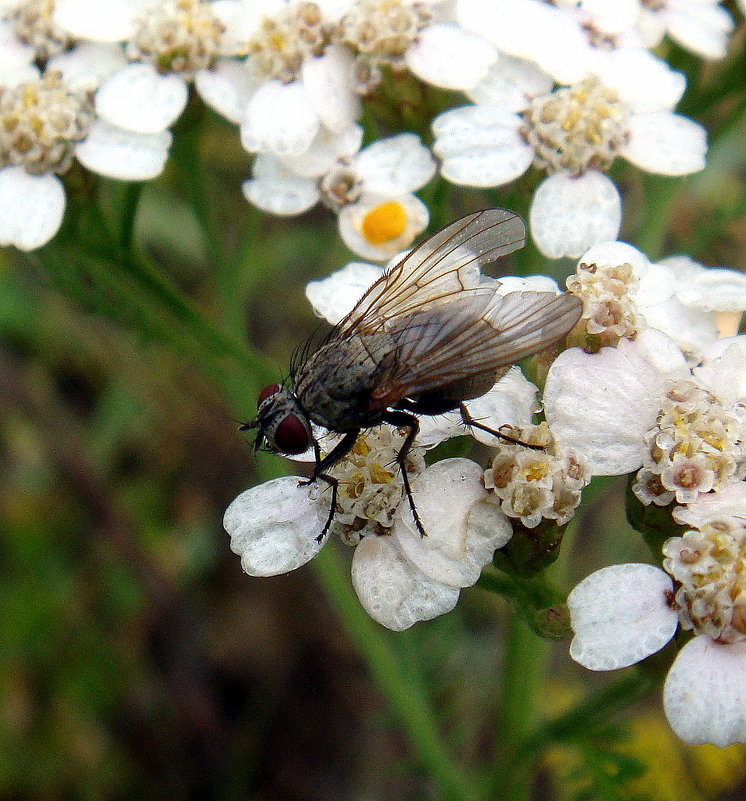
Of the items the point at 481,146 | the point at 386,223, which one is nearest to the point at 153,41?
the point at 386,223

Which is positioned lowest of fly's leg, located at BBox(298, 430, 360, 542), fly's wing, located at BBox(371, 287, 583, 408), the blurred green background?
the blurred green background

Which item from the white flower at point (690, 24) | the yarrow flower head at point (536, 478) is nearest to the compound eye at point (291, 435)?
the yarrow flower head at point (536, 478)

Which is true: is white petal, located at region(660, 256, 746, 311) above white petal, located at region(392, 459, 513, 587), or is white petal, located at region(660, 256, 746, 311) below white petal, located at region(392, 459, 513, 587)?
below

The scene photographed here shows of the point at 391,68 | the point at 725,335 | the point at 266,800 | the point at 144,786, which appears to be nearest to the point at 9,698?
the point at 144,786

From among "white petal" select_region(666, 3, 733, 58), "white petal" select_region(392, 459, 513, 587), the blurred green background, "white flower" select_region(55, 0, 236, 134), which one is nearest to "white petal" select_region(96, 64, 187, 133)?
"white flower" select_region(55, 0, 236, 134)

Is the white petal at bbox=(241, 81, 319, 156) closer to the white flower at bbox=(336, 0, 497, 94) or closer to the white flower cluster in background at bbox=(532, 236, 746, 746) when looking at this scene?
the white flower at bbox=(336, 0, 497, 94)

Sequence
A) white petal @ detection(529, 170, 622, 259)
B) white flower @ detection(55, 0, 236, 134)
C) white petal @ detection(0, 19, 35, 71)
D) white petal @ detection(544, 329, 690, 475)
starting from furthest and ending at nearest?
white petal @ detection(0, 19, 35, 71)
white flower @ detection(55, 0, 236, 134)
white petal @ detection(529, 170, 622, 259)
white petal @ detection(544, 329, 690, 475)

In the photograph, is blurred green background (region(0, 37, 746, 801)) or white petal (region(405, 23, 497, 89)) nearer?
white petal (region(405, 23, 497, 89))

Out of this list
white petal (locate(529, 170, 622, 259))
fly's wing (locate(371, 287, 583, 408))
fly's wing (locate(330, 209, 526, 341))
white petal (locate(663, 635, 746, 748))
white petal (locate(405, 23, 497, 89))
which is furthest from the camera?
white petal (locate(405, 23, 497, 89))
